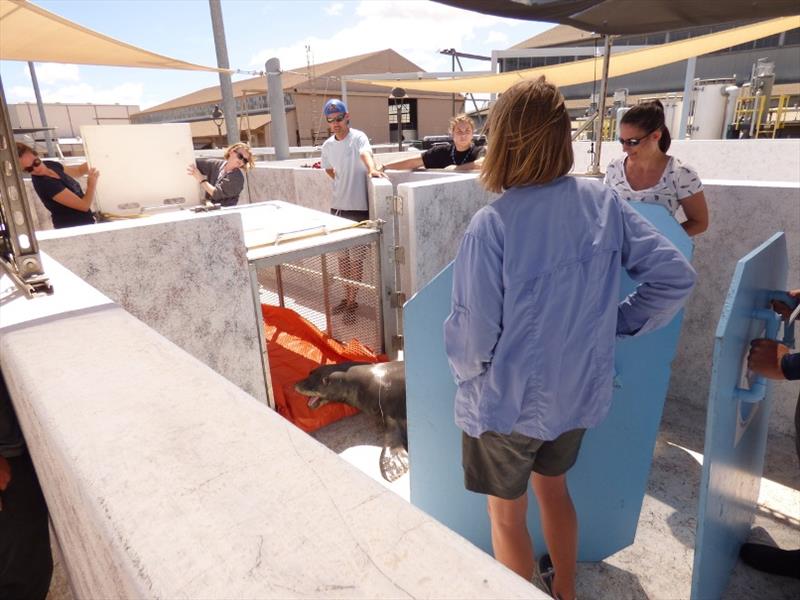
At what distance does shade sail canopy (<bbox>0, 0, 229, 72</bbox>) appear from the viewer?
5625mm

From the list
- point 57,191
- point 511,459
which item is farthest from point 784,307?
point 57,191

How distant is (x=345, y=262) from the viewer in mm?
4352

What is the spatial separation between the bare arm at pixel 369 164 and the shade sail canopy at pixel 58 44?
3.93m

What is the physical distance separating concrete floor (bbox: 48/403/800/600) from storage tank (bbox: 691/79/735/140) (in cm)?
1123

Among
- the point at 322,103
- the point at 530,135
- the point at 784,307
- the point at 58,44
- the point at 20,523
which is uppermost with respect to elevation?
the point at 322,103

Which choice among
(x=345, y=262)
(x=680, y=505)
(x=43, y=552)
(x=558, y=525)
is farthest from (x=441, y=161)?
(x=43, y=552)

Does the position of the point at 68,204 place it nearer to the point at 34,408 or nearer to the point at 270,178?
the point at 270,178

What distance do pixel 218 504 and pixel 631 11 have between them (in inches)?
182

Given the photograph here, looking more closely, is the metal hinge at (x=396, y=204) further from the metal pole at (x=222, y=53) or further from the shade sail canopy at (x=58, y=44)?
the metal pole at (x=222, y=53)

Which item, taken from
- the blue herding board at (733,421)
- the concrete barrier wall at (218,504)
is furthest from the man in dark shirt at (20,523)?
the blue herding board at (733,421)

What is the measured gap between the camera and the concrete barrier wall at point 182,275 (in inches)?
104

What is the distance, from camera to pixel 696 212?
2.96 meters

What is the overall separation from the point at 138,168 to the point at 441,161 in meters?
3.73

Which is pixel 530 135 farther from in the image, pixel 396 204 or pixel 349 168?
pixel 349 168
